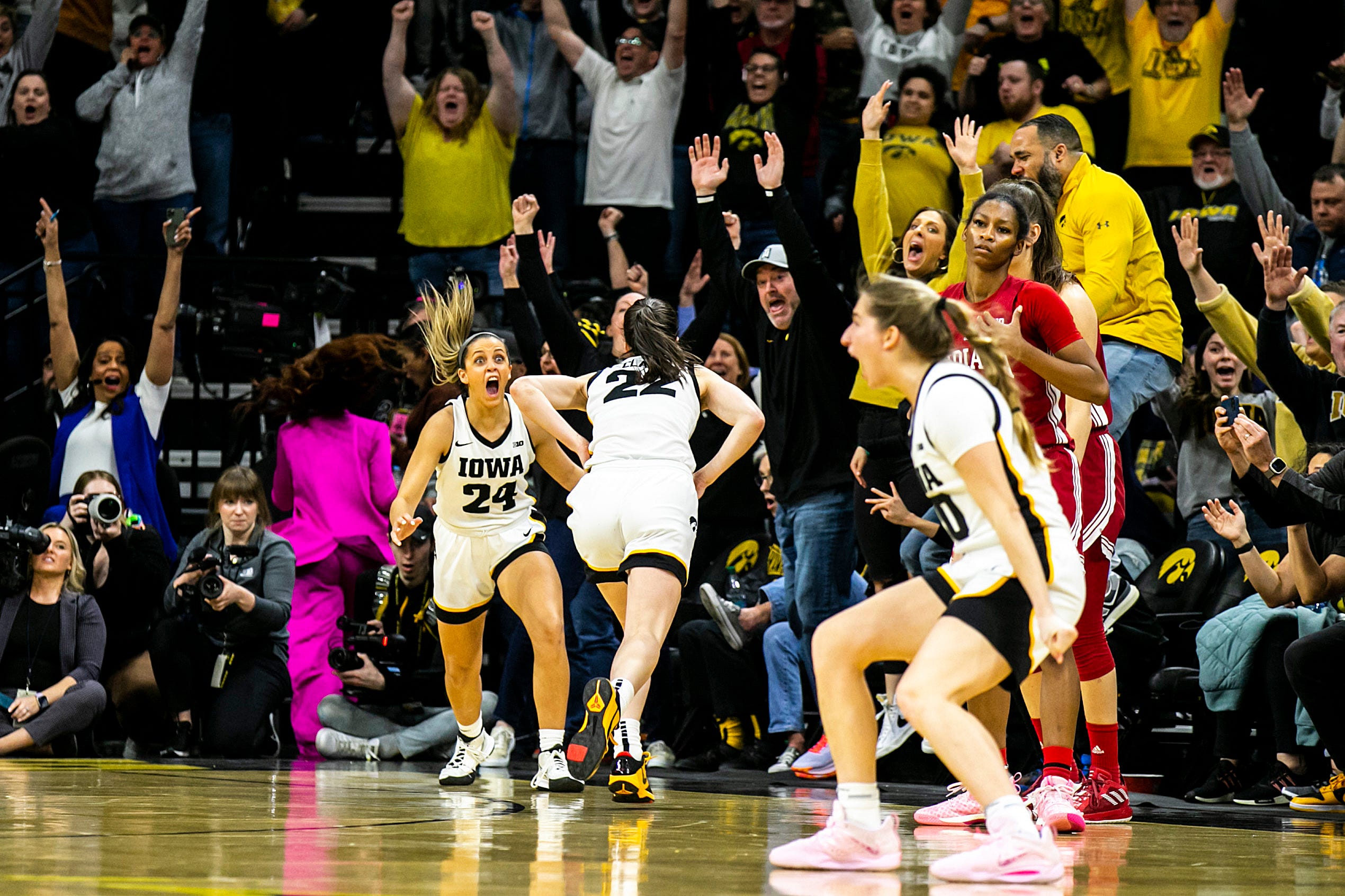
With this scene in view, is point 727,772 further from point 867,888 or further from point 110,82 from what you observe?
point 110,82

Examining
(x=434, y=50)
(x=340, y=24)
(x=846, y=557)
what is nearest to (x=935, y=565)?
(x=846, y=557)

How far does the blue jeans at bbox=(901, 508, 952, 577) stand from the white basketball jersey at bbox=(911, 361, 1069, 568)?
2633 mm

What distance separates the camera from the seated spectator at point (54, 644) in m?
8.04

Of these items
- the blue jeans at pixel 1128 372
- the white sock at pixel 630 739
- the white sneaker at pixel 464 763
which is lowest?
the white sneaker at pixel 464 763

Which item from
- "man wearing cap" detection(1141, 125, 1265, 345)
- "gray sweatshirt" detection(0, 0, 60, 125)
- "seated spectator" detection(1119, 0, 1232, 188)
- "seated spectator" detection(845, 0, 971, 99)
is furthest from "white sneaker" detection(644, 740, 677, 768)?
"gray sweatshirt" detection(0, 0, 60, 125)

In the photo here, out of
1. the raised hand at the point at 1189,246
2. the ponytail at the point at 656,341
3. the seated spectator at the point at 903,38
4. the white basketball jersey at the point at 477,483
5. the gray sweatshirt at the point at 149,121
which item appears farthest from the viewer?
the gray sweatshirt at the point at 149,121

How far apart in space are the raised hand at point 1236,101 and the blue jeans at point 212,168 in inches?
260

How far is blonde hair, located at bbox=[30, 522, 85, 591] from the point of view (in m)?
8.23

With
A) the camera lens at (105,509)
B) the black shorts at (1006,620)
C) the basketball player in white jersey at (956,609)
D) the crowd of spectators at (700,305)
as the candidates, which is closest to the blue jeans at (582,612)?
the crowd of spectators at (700,305)

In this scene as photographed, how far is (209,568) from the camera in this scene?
8.09 meters

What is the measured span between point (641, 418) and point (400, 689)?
3114 mm

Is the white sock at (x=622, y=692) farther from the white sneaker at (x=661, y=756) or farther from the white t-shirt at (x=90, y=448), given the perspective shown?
the white t-shirt at (x=90, y=448)

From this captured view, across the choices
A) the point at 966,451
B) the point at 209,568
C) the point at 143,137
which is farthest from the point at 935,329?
the point at 143,137

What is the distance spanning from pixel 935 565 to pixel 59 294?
17.9ft
